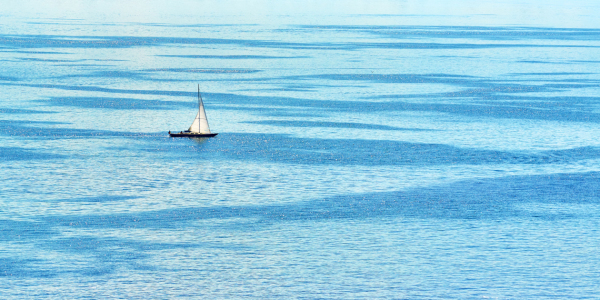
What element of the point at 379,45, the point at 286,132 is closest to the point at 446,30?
the point at 379,45

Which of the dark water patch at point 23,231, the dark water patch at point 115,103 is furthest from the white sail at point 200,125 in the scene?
the dark water patch at point 23,231

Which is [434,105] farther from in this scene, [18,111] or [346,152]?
[18,111]

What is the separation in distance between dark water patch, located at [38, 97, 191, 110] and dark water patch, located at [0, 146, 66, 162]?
711 inches

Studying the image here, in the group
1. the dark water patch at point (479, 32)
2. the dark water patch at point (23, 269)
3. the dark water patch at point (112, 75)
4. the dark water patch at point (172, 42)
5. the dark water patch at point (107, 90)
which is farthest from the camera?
the dark water patch at point (479, 32)

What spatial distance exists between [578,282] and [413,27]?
164 m

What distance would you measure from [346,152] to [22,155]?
810 inches

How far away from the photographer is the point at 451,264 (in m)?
40.0

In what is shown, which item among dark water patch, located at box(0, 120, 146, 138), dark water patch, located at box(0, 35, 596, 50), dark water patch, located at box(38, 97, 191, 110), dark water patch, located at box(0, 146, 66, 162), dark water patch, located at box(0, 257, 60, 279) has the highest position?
dark water patch, located at box(0, 35, 596, 50)

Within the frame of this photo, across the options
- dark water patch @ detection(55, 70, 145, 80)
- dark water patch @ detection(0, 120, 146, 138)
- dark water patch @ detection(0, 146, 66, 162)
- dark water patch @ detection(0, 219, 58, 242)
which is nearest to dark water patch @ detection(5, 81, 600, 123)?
dark water patch @ detection(55, 70, 145, 80)

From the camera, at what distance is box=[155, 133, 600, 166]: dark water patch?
5897cm

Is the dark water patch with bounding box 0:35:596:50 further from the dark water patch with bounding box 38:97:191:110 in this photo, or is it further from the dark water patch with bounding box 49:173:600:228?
the dark water patch with bounding box 49:173:600:228

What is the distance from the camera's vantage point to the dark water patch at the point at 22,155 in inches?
2292

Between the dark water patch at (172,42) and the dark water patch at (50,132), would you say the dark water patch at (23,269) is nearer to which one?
the dark water patch at (50,132)

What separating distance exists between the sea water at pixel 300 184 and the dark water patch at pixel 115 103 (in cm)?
35
